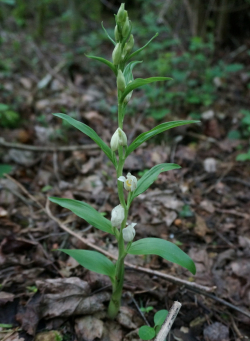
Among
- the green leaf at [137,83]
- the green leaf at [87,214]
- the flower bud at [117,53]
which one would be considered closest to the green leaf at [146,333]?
the green leaf at [87,214]

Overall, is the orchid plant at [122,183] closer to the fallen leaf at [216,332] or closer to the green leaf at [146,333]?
the green leaf at [146,333]

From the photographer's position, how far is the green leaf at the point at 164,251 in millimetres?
1389

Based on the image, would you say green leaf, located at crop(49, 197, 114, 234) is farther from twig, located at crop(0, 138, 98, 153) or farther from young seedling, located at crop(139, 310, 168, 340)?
twig, located at crop(0, 138, 98, 153)

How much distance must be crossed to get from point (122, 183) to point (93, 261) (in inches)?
18.6

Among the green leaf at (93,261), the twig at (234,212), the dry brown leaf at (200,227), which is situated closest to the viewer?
the green leaf at (93,261)

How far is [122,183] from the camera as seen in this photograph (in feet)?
5.05

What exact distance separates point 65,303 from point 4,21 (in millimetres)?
6644

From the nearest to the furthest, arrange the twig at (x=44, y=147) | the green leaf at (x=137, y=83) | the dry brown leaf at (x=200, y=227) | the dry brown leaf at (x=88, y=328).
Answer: the green leaf at (x=137, y=83) < the dry brown leaf at (x=88, y=328) < the dry brown leaf at (x=200, y=227) < the twig at (x=44, y=147)

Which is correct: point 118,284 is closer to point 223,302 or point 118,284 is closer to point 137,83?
point 223,302

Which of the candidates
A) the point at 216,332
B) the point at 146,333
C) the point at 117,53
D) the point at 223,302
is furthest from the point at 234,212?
the point at 117,53

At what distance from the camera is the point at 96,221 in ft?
5.03

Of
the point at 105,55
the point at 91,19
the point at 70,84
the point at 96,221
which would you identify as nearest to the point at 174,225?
the point at 96,221

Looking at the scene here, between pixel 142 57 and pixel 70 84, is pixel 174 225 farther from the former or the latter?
pixel 142 57

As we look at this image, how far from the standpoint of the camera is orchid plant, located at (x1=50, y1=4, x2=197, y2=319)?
136 cm
